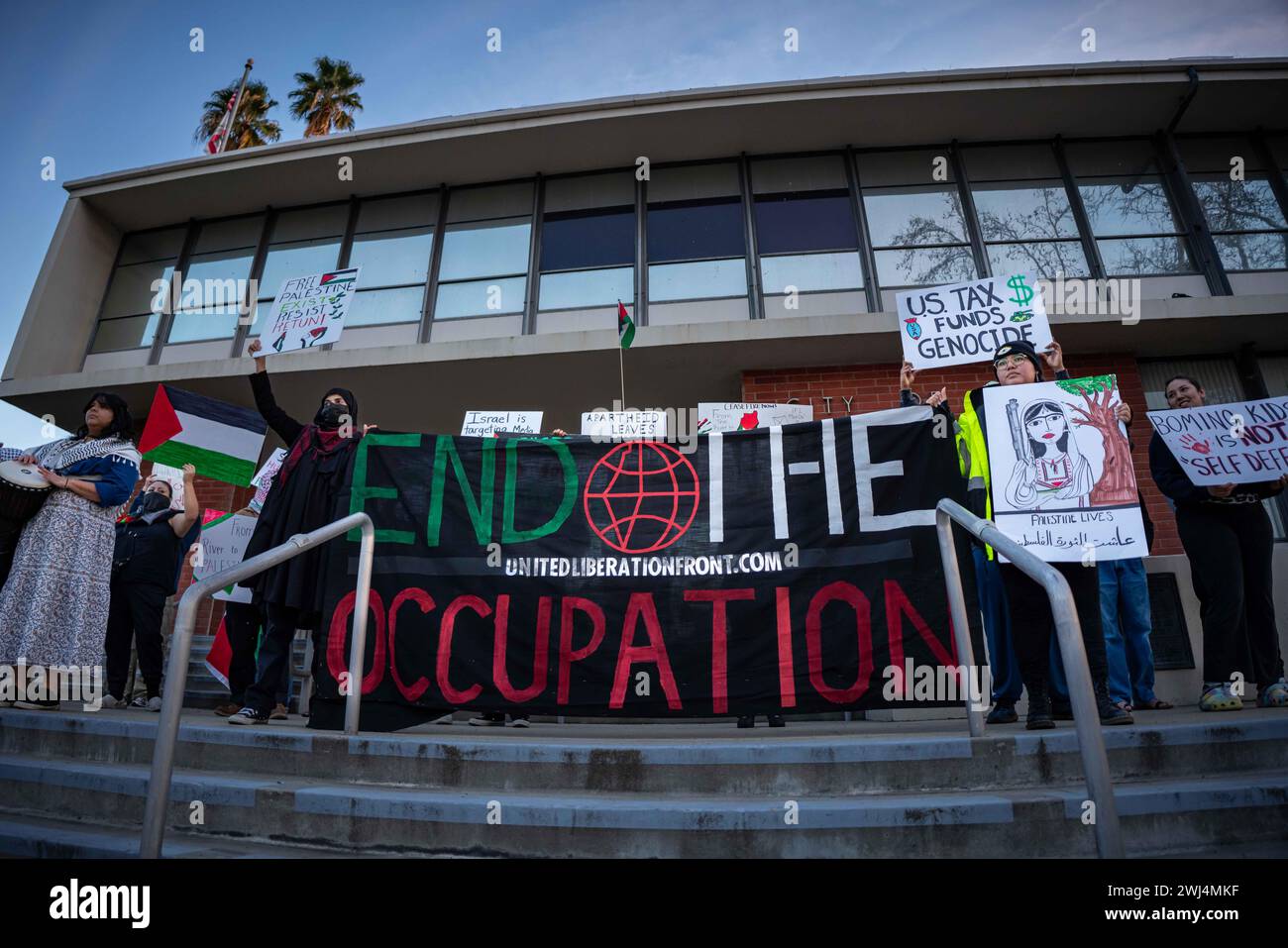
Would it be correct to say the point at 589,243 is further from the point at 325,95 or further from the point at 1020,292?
the point at 325,95

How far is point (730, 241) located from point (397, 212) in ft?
15.7

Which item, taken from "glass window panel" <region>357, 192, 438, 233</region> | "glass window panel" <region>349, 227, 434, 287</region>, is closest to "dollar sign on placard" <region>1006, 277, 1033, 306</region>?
"glass window panel" <region>349, 227, 434, 287</region>

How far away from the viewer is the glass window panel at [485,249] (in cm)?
947

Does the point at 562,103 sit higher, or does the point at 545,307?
the point at 562,103

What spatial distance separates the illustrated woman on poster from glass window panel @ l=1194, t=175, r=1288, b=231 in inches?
293

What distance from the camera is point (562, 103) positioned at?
8906mm

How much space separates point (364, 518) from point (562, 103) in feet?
23.5

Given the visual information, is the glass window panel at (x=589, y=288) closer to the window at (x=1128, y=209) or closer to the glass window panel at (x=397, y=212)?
the glass window panel at (x=397, y=212)

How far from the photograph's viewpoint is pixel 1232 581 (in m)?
4.12

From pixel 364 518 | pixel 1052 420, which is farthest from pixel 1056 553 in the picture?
pixel 364 518

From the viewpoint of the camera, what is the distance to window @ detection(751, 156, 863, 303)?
8781 mm

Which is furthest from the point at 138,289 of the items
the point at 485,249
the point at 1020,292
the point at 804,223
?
the point at 1020,292

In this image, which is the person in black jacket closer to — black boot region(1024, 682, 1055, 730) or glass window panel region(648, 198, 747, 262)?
black boot region(1024, 682, 1055, 730)
